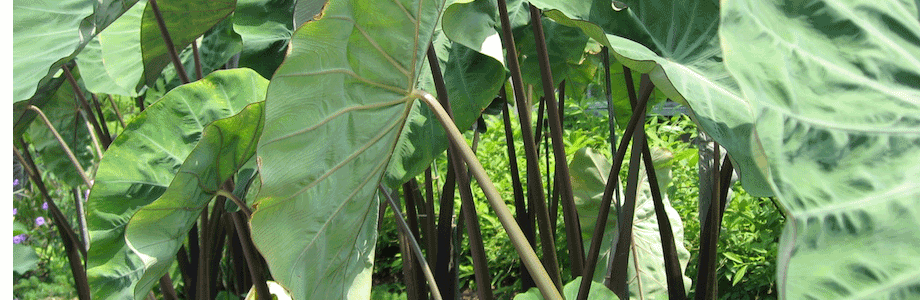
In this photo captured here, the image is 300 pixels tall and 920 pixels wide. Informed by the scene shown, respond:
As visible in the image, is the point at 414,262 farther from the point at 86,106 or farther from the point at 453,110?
the point at 86,106

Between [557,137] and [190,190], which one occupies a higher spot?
[557,137]

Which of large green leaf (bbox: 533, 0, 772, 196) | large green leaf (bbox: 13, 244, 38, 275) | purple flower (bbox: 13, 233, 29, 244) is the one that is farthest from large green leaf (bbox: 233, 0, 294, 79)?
purple flower (bbox: 13, 233, 29, 244)

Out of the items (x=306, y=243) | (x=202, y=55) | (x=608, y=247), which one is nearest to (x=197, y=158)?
(x=306, y=243)

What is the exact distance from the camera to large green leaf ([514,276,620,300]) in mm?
801

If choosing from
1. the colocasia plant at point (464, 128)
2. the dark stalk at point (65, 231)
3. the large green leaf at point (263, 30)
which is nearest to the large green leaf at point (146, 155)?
the colocasia plant at point (464, 128)

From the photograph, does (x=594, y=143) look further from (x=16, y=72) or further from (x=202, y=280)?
(x=16, y=72)

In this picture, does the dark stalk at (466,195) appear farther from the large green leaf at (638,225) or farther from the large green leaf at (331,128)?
the large green leaf at (638,225)

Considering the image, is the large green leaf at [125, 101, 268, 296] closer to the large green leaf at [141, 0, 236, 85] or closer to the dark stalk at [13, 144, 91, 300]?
the large green leaf at [141, 0, 236, 85]

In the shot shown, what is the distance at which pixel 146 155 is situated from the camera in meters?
0.93

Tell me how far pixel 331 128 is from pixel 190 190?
0.98 feet

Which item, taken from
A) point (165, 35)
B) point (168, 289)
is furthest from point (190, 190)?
point (168, 289)

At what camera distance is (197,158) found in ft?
2.53

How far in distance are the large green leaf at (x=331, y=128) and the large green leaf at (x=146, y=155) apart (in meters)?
0.31

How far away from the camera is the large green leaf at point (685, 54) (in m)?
0.53
